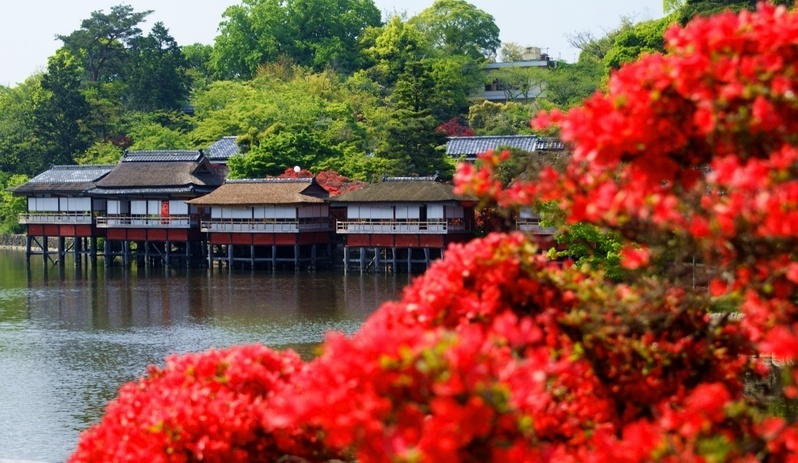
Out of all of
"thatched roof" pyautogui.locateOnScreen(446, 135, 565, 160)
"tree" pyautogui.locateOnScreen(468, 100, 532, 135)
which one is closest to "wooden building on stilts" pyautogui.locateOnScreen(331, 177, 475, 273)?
"thatched roof" pyautogui.locateOnScreen(446, 135, 565, 160)

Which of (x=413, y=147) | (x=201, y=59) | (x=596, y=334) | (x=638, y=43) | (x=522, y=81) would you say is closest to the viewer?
(x=596, y=334)

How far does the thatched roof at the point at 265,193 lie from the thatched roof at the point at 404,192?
1.20 m

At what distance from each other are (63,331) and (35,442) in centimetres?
1156

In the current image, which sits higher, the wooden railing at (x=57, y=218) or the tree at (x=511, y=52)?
the tree at (x=511, y=52)

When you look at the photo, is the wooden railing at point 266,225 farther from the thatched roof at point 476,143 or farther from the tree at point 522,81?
the tree at point 522,81

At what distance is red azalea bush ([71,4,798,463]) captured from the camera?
4.23 metres

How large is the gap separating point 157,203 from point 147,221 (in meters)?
0.83

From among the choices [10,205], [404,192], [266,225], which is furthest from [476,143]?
[10,205]

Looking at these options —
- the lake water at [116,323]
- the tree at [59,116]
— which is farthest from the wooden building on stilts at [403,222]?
the tree at [59,116]

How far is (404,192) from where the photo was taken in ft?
133

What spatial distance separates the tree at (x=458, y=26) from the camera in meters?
74.1

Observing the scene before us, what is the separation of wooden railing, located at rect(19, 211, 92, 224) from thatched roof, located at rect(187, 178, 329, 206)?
6.00 m

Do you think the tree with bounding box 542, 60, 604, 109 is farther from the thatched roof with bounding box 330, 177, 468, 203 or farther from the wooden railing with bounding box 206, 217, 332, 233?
the wooden railing with bounding box 206, 217, 332, 233

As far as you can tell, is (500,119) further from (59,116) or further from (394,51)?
(59,116)
